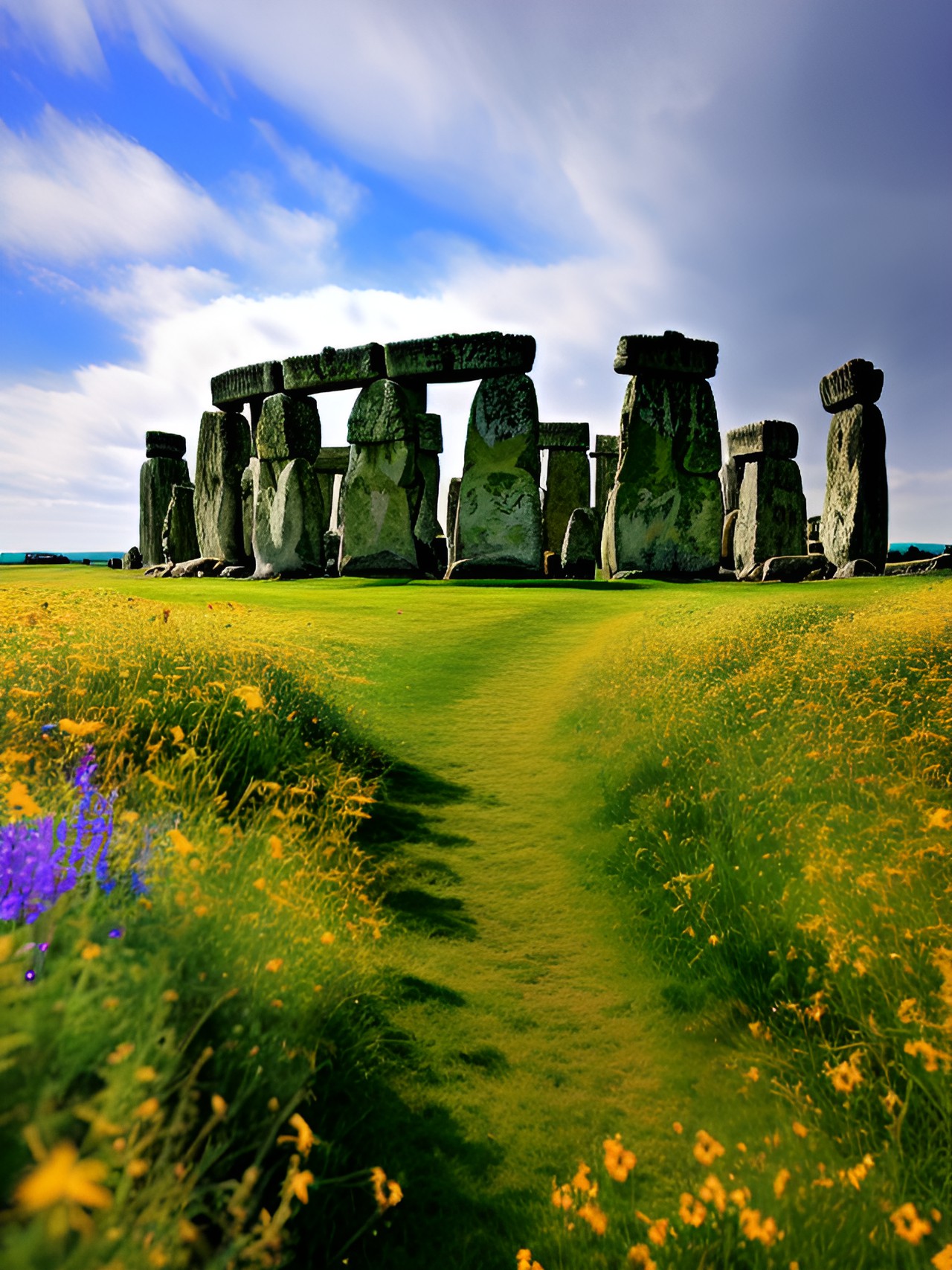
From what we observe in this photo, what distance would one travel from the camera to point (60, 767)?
3.10 meters

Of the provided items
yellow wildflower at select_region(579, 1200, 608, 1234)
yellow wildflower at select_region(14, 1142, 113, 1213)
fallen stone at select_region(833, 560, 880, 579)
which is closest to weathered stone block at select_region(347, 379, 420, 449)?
fallen stone at select_region(833, 560, 880, 579)

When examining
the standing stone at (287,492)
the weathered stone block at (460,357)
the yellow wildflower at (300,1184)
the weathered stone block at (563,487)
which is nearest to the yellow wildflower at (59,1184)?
the yellow wildflower at (300,1184)

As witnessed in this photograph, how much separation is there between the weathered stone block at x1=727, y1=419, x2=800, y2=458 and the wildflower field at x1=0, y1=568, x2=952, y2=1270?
51.0 ft

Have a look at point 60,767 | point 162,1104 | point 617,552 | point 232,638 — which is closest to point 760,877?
point 162,1104

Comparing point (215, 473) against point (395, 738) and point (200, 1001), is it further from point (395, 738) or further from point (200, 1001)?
point (200, 1001)

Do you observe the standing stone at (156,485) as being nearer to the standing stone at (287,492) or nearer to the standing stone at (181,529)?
the standing stone at (181,529)

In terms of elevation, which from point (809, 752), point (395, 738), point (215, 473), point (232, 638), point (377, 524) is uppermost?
point (215, 473)

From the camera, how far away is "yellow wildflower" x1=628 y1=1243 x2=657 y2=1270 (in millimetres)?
1950

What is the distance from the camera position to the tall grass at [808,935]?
2.12 m

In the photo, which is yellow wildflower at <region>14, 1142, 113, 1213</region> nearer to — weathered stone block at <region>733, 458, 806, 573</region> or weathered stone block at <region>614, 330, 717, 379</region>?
weathered stone block at <region>614, 330, 717, 379</region>

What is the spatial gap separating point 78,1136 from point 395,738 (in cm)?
483

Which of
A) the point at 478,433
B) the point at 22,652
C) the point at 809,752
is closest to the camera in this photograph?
the point at 809,752

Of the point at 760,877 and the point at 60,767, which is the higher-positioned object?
the point at 60,767

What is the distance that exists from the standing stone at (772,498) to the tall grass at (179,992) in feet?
56.9
